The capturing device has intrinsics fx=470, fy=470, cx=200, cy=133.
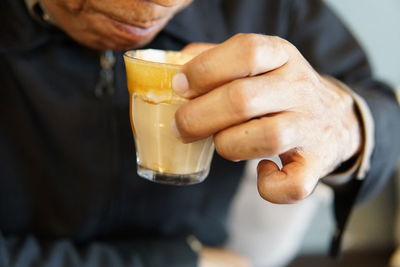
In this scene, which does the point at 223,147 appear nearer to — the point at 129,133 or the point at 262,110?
the point at 262,110

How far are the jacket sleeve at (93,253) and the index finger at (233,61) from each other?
56 cm

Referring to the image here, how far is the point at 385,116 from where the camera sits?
3.20 feet

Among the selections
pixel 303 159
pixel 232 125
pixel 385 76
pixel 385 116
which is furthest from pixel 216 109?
pixel 385 76

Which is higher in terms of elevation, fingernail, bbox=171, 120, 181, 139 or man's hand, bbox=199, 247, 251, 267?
fingernail, bbox=171, 120, 181, 139

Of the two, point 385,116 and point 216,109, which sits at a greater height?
point 216,109

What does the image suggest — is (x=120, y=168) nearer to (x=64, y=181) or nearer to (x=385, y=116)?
(x=64, y=181)

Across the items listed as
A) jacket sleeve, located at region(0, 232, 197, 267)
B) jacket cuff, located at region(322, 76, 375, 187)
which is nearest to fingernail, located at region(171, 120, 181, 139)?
jacket cuff, located at region(322, 76, 375, 187)

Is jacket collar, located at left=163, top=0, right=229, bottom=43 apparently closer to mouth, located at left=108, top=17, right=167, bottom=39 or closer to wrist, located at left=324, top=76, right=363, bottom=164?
mouth, located at left=108, top=17, right=167, bottom=39

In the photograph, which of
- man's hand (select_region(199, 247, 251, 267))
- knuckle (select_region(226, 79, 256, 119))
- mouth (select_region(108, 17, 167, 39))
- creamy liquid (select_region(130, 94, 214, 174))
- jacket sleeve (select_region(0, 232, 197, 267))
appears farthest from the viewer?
man's hand (select_region(199, 247, 251, 267))

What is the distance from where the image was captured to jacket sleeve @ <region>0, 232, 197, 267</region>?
3.08 ft

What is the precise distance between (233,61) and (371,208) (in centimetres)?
142

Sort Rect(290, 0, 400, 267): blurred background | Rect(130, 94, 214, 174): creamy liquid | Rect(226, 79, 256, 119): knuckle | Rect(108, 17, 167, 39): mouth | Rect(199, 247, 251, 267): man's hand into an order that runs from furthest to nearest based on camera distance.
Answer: Rect(290, 0, 400, 267): blurred background
Rect(199, 247, 251, 267): man's hand
Rect(108, 17, 167, 39): mouth
Rect(130, 94, 214, 174): creamy liquid
Rect(226, 79, 256, 119): knuckle

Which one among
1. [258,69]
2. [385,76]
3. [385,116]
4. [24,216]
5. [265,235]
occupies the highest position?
[258,69]

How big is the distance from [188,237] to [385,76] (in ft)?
3.23
